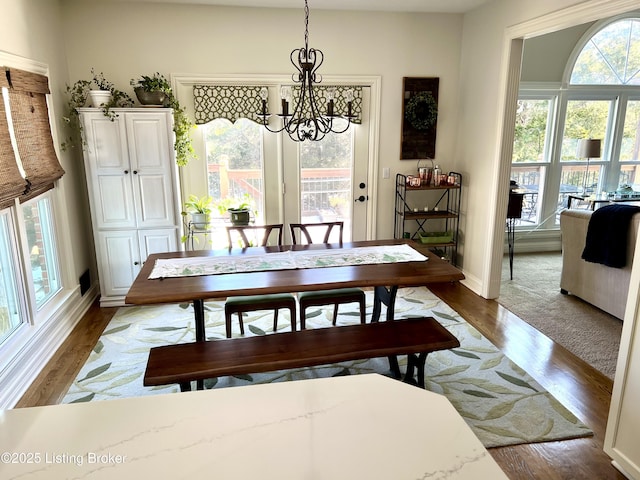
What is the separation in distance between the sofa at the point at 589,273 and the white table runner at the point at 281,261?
5.95 ft

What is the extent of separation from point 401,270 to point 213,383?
1.44 meters

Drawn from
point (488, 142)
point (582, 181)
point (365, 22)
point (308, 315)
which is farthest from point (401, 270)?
point (582, 181)

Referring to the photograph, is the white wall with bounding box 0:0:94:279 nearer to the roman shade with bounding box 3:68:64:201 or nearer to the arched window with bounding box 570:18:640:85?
the roman shade with bounding box 3:68:64:201

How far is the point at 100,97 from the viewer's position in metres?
3.79

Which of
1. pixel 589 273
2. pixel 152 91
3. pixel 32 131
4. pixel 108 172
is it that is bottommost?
pixel 589 273

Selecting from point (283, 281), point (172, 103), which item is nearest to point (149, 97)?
point (172, 103)

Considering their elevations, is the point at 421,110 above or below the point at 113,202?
above

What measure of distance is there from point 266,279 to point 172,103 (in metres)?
2.21

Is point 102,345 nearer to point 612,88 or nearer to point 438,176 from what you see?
point 438,176

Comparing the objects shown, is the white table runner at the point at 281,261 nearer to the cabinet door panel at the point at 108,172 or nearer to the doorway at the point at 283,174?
the cabinet door panel at the point at 108,172

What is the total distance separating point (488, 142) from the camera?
4.18m

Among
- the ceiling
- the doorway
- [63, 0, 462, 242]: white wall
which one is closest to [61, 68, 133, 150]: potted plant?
[63, 0, 462, 242]: white wall

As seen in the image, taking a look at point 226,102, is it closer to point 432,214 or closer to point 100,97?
point 100,97

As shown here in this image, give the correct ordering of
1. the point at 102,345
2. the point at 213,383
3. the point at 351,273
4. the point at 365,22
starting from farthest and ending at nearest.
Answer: the point at 365,22, the point at 102,345, the point at 213,383, the point at 351,273
